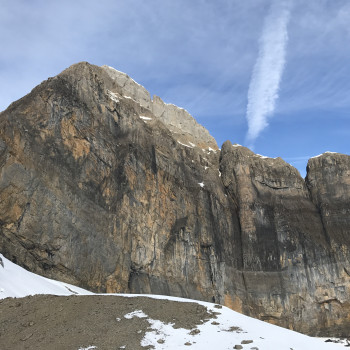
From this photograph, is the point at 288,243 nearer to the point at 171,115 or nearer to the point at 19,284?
the point at 171,115

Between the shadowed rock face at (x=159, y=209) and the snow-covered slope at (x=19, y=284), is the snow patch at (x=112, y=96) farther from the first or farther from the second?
the snow-covered slope at (x=19, y=284)

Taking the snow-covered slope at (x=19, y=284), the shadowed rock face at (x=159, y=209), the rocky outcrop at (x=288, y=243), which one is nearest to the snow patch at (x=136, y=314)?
the snow-covered slope at (x=19, y=284)

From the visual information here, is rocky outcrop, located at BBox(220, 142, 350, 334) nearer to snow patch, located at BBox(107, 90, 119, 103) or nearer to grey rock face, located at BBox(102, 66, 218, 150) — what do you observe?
grey rock face, located at BBox(102, 66, 218, 150)

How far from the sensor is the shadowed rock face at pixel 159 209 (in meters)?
30.4

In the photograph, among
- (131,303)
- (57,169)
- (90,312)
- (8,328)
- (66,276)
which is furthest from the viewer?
(57,169)

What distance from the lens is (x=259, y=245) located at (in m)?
50.8

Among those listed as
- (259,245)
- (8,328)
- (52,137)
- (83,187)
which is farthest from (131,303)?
(259,245)

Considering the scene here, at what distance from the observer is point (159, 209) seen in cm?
4184

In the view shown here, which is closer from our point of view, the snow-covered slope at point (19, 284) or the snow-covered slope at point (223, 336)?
the snow-covered slope at point (223, 336)

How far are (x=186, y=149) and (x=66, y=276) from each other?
29371 mm

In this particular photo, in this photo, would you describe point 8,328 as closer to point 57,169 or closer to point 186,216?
point 57,169

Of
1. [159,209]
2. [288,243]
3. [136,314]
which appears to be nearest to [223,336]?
[136,314]

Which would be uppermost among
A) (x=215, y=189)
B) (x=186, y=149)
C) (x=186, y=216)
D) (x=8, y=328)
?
(x=186, y=149)

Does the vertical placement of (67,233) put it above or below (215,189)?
below
